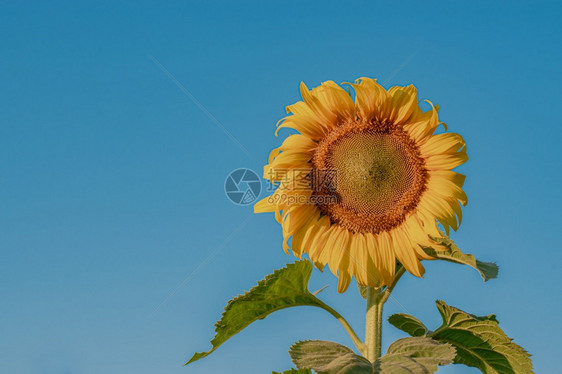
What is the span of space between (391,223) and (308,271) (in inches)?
30.4

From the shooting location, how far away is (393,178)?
4.23 metres

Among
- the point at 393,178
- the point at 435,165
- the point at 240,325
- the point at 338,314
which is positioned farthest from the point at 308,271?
the point at 435,165

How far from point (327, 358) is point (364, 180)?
1400 mm

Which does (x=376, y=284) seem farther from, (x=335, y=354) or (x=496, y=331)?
(x=496, y=331)

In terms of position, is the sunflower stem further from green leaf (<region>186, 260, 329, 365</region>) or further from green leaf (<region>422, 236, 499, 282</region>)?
green leaf (<region>422, 236, 499, 282</region>)

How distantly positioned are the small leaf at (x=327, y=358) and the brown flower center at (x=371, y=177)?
99cm

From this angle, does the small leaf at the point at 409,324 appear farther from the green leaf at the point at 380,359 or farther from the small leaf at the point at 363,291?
the green leaf at the point at 380,359

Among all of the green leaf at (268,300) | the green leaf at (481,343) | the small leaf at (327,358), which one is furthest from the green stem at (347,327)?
the green leaf at (481,343)

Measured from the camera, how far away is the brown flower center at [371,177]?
4.21 m

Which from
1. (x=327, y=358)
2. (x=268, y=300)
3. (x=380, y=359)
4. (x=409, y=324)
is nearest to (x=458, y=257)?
(x=409, y=324)

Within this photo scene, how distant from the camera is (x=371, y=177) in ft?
13.8

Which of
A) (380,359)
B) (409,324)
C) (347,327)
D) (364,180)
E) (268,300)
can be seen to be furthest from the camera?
(409,324)

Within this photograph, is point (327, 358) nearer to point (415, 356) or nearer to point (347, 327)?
point (347, 327)

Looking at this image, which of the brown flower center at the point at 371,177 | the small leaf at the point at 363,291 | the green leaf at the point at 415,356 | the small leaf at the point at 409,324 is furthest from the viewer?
the small leaf at the point at 409,324
